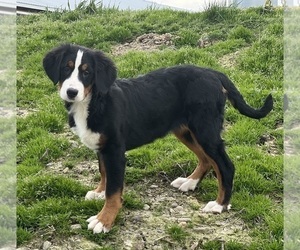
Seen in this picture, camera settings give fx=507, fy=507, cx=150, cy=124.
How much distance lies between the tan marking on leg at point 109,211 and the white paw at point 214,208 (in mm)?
898

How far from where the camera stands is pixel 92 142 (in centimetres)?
439

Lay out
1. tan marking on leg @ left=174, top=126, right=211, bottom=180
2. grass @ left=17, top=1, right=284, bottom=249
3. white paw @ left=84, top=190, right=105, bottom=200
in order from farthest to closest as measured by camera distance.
Result: tan marking on leg @ left=174, top=126, right=211, bottom=180 < white paw @ left=84, top=190, right=105, bottom=200 < grass @ left=17, top=1, right=284, bottom=249

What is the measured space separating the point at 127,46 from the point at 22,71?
233cm

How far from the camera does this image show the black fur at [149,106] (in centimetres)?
436

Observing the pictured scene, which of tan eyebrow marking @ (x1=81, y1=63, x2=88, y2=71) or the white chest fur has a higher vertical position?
tan eyebrow marking @ (x1=81, y1=63, x2=88, y2=71)

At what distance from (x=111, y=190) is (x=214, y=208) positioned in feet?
3.37

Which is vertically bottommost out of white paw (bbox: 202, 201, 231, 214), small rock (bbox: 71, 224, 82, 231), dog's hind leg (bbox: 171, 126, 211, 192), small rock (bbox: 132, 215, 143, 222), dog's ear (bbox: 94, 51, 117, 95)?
small rock (bbox: 71, 224, 82, 231)

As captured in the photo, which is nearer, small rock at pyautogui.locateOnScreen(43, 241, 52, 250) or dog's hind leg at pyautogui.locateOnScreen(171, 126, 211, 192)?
small rock at pyautogui.locateOnScreen(43, 241, 52, 250)

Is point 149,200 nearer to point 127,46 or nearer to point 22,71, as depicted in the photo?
point 22,71

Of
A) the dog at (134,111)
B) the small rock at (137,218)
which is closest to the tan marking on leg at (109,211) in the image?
the dog at (134,111)

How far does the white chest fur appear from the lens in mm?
4371

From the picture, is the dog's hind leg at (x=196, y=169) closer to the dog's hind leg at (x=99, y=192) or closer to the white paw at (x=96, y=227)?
the dog's hind leg at (x=99, y=192)

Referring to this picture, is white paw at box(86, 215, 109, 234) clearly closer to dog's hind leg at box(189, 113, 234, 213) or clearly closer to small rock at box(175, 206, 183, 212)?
small rock at box(175, 206, 183, 212)

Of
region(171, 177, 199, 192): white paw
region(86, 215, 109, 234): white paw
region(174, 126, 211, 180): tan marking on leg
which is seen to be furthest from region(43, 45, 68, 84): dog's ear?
region(171, 177, 199, 192): white paw
